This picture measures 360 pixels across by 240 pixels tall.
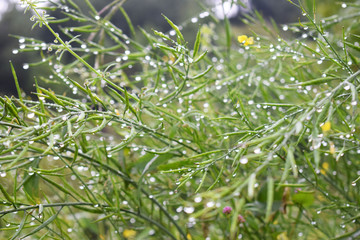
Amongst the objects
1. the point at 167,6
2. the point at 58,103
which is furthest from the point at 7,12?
the point at 58,103

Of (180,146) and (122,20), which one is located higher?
(122,20)

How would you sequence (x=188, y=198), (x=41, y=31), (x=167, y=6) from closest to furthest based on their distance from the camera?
(x=188, y=198) → (x=41, y=31) → (x=167, y=6)

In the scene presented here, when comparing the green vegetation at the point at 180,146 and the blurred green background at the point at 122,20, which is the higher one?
the blurred green background at the point at 122,20

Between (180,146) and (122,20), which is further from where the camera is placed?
(122,20)

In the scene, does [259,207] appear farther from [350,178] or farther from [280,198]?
[350,178]

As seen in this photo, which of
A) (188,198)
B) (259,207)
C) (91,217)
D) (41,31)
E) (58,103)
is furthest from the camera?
(41,31)

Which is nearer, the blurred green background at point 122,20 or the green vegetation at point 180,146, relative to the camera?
the green vegetation at point 180,146

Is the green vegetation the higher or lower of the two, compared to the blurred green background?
lower

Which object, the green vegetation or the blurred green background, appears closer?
the green vegetation
